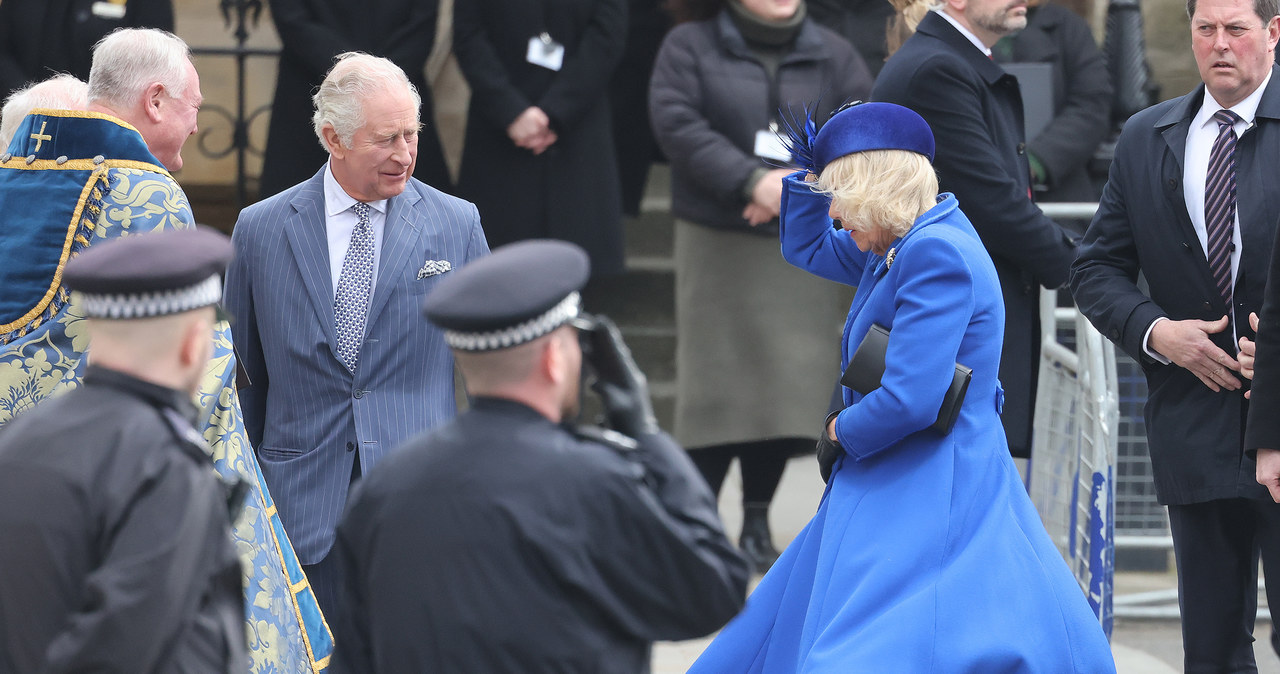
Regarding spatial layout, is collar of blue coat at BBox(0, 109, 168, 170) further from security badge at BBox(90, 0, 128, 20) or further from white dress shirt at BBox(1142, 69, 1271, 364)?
security badge at BBox(90, 0, 128, 20)

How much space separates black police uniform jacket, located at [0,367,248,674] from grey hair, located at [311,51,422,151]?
1785mm

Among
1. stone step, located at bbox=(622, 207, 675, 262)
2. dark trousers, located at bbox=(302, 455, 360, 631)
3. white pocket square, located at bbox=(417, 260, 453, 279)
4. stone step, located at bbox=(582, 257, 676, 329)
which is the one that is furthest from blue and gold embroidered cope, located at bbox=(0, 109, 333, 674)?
stone step, located at bbox=(622, 207, 675, 262)

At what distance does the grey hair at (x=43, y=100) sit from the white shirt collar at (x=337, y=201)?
2.63ft

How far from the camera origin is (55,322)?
372 cm

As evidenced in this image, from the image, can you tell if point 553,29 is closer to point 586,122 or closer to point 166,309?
point 586,122

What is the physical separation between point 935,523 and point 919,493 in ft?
0.26

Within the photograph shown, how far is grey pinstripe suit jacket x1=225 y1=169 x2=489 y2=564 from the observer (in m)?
4.00

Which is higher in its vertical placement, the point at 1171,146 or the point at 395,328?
the point at 1171,146

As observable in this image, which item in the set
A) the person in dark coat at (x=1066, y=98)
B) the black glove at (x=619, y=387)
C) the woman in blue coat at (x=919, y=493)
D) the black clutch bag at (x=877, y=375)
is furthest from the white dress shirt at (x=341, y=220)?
the person in dark coat at (x=1066, y=98)

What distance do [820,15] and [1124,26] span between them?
1.33 meters

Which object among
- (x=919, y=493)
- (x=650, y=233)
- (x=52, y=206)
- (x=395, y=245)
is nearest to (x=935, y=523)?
(x=919, y=493)

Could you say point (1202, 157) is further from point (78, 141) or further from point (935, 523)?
point (78, 141)

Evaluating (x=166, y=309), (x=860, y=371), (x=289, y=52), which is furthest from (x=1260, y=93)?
(x=289, y=52)

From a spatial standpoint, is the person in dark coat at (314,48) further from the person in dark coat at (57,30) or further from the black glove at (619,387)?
the black glove at (619,387)
